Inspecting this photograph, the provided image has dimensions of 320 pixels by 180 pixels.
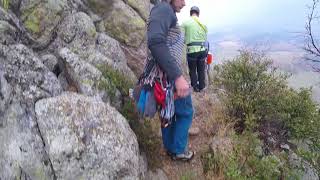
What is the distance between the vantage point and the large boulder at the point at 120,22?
33.2 ft

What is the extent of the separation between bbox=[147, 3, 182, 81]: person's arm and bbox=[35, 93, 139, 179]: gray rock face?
107 centimetres

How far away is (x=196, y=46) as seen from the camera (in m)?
10.3

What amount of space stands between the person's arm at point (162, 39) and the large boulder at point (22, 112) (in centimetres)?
173

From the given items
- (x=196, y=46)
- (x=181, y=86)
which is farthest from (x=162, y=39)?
(x=196, y=46)

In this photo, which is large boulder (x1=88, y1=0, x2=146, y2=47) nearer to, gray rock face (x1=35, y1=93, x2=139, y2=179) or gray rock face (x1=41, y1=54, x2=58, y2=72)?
gray rock face (x1=41, y1=54, x2=58, y2=72)

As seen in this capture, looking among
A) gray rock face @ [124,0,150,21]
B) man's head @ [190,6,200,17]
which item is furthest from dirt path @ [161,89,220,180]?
gray rock face @ [124,0,150,21]

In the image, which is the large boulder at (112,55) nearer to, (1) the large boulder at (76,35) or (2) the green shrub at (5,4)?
(1) the large boulder at (76,35)

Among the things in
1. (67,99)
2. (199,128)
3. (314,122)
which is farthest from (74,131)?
(314,122)

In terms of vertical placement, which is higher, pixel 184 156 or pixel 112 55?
pixel 112 55

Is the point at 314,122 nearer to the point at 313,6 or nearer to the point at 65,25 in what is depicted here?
the point at 65,25

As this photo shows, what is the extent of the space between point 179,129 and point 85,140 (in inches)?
67.8

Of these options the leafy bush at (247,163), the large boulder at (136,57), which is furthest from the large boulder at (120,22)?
the leafy bush at (247,163)

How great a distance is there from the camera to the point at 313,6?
14.5 meters

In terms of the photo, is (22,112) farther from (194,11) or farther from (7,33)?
(194,11)
